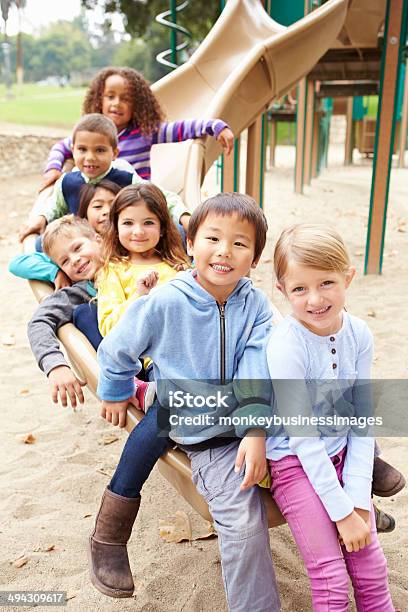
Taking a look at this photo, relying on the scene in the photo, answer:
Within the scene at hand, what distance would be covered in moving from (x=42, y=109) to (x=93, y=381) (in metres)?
32.3

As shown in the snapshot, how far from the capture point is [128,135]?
139 inches

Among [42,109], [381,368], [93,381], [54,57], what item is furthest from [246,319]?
[54,57]

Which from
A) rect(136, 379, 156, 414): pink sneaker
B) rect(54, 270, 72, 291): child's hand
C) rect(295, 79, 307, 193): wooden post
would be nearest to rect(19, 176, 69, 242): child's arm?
rect(54, 270, 72, 291): child's hand

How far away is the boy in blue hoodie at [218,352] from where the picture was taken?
1531 millimetres

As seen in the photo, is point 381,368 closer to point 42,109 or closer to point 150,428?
point 150,428

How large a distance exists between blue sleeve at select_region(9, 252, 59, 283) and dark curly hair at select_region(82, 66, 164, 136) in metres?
1.36

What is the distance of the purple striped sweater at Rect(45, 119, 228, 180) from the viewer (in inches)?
136

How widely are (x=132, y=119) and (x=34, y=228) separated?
116cm

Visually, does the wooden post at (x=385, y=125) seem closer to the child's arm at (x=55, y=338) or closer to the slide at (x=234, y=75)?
the slide at (x=234, y=75)

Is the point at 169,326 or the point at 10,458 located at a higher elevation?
the point at 169,326

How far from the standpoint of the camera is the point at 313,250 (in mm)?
1509

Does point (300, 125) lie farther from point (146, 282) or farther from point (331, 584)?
point (331, 584)

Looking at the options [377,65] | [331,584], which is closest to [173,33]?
[377,65]

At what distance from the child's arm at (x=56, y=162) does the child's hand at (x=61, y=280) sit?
1006 millimetres
